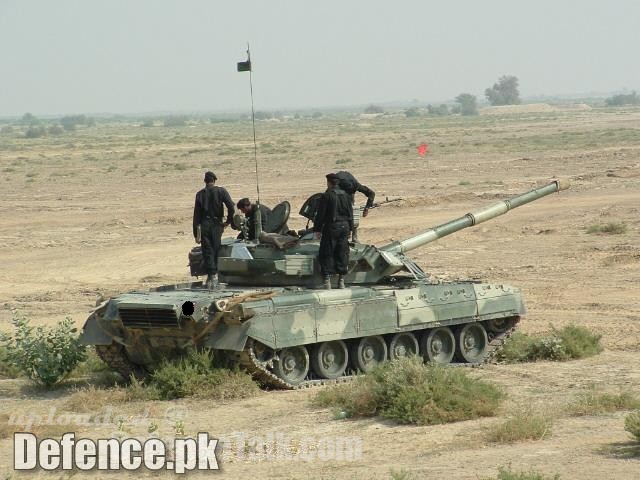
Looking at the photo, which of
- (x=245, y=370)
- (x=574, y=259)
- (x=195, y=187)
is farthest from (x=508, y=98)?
(x=245, y=370)

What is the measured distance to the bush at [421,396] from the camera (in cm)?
1179

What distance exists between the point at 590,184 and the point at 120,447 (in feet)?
92.8

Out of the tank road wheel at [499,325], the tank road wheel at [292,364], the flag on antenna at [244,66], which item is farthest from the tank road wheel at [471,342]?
the flag on antenna at [244,66]

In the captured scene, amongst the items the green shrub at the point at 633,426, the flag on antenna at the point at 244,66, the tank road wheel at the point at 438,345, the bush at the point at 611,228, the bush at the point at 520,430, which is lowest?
the bush at the point at 611,228

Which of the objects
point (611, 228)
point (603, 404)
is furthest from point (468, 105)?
point (603, 404)

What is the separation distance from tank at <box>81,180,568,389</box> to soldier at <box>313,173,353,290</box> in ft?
0.99

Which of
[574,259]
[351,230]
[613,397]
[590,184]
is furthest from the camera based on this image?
[590,184]

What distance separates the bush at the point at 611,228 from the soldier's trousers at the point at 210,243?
14758 mm

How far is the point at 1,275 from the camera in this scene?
25.2 metres

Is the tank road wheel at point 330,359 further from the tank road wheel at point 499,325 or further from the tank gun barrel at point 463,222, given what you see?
the tank road wheel at point 499,325

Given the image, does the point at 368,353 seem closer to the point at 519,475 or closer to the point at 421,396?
the point at 421,396

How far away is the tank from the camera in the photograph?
1334 centimetres

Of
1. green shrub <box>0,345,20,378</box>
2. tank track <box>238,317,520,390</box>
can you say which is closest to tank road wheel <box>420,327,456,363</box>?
tank track <box>238,317,520,390</box>

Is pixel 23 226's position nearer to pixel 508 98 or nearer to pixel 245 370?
pixel 245 370
